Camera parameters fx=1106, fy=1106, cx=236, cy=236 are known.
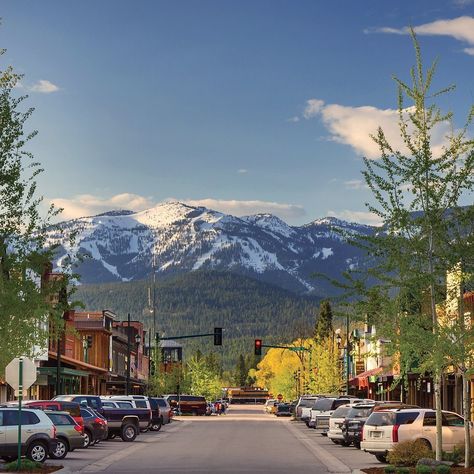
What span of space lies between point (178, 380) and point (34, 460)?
104 m

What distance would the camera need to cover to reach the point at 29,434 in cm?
3238

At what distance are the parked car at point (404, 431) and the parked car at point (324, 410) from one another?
20.8 metres

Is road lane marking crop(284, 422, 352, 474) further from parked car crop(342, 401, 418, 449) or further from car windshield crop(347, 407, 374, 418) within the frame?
car windshield crop(347, 407, 374, 418)

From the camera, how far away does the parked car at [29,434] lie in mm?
31906

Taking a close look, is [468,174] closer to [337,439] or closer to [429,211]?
[429,211]

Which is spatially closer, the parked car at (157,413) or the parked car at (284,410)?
the parked car at (157,413)

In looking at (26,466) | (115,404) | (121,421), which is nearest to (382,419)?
(26,466)

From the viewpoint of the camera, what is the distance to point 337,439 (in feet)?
151

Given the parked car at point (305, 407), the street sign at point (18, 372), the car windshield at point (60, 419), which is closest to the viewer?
the street sign at point (18, 372)

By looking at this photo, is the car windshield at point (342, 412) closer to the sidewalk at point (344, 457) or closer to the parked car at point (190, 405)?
the sidewalk at point (344, 457)

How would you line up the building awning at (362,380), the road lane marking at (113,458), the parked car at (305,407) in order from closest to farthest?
the road lane marking at (113,458) < the parked car at (305,407) < the building awning at (362,380)

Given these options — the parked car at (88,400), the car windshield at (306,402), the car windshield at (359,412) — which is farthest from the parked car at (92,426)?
the car windshield at (306,402)

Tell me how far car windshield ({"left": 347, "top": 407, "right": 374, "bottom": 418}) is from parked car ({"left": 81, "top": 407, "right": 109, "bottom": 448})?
9751 mm

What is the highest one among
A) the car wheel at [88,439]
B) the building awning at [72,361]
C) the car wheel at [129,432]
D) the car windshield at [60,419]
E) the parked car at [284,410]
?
the building awning at [72,361]
